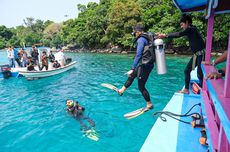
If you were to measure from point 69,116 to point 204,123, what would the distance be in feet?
22.2

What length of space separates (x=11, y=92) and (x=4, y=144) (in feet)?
26.0

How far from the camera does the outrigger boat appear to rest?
2066mm

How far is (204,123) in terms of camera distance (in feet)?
13.0

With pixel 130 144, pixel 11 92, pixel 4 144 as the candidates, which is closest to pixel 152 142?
pixel 130 144

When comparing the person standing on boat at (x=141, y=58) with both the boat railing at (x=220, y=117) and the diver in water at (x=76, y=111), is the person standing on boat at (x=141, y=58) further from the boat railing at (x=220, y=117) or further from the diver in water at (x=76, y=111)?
the diver in water at (x=76, y=111)

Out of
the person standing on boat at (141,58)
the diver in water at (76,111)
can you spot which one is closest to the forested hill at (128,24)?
the diver in water at (76,111)

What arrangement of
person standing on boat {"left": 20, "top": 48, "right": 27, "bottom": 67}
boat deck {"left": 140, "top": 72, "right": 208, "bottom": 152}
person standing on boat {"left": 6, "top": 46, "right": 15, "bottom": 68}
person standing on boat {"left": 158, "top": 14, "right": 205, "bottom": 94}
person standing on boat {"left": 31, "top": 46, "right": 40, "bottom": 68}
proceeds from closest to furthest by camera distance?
1. boat deck {"left": 140, "top": 72, "right": 208, "bottom": 152}
2. person standing on boat {"left": 158, "top": 14, "right": 205, "bottom": 94}
3. person standing on boat {"left": 31, "top": 46, "right": 40, "bottom": 68}
4. person standing on boat {"left": 6, "top": 46, "right": 15, "bottom": 68}
5. person standing on boat {"left": 20, "top": 48, "right": 27, "bottom": 67}

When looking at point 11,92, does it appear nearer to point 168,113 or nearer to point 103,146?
point 103,146

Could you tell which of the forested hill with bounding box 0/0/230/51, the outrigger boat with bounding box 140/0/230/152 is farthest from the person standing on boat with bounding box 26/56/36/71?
the outrigger boat with bounding box 140/0/230/152

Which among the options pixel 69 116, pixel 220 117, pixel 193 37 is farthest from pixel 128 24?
pixel 220 117

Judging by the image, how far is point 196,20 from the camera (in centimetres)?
3006

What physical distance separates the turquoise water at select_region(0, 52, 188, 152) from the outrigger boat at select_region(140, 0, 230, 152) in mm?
2566

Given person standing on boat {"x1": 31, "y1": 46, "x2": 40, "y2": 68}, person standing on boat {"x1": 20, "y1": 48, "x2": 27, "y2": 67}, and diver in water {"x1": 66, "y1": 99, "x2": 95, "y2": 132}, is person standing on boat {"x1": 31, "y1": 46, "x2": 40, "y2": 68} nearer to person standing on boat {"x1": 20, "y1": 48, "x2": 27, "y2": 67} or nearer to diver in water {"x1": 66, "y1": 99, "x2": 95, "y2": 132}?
person standing on boat {"x1": 20, "y1": 48, "x2": 27, "y2": 67}

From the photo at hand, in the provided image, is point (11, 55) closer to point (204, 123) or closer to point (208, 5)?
point (208, 5)
